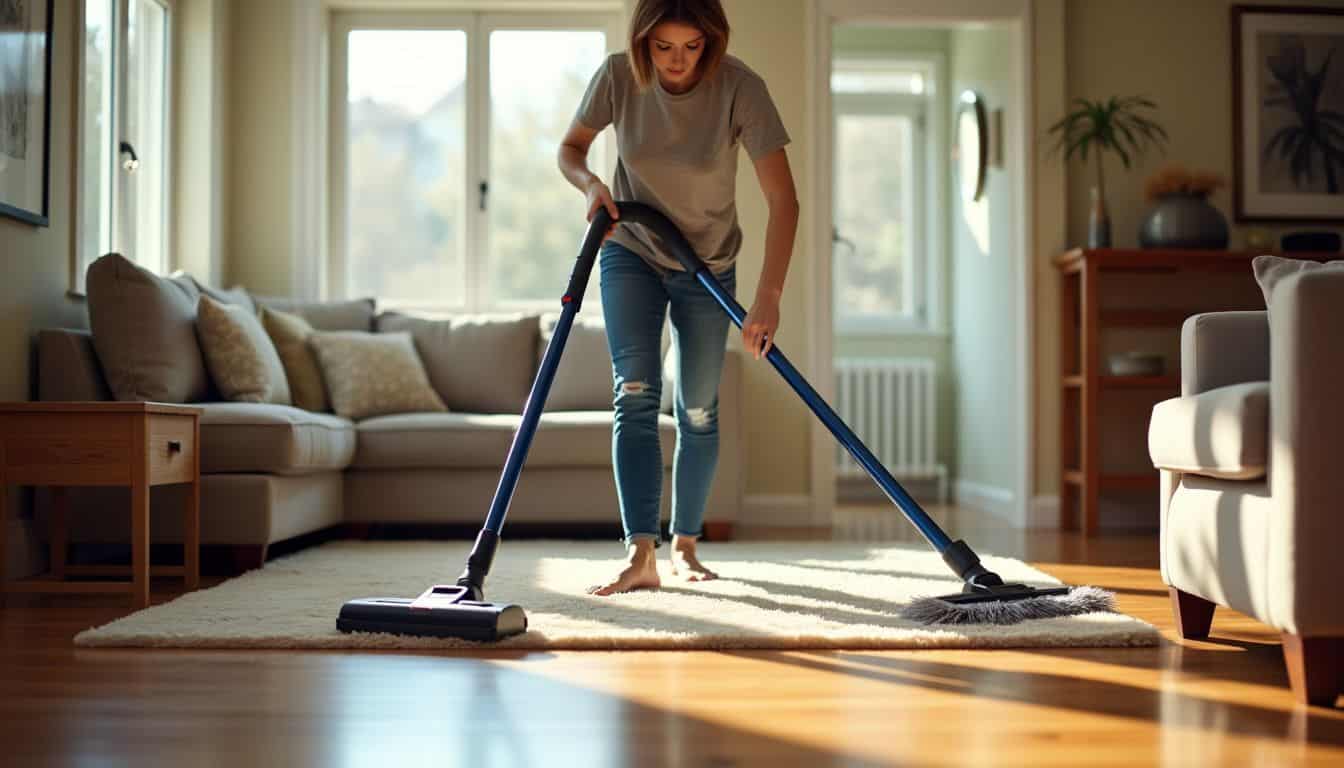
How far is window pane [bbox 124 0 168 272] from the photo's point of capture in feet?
13.5

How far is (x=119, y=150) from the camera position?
12.7ft

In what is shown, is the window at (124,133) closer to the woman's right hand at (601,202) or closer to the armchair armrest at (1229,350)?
the woman's right hand at (601,202)

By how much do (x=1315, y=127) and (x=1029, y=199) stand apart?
1086 millimetres

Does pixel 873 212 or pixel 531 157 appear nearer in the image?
pixel 531 157

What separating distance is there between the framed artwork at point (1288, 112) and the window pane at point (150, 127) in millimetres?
3728

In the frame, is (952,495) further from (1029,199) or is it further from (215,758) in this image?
(215,758)

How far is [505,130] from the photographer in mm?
4926

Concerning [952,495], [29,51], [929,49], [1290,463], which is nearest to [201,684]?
[1290,463]

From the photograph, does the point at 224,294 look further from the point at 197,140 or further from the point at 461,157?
the point at 461,157

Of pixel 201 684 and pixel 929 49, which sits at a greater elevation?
pixel 929 49

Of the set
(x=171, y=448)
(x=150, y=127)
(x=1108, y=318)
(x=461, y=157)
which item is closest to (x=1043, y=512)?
(x=1108, y=318)

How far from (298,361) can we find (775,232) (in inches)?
80.6

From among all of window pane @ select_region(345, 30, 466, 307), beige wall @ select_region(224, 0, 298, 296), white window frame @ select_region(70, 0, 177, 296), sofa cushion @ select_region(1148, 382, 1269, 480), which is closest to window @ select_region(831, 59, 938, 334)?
window pane @ select_region(345, 30, 466, 307)

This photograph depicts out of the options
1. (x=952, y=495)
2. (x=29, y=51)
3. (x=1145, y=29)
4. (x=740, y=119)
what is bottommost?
(x=952, y=495)
